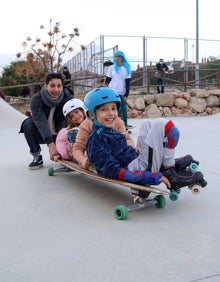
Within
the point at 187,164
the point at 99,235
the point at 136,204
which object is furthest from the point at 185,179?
the point at 99,235

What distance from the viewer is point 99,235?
8.48 feet

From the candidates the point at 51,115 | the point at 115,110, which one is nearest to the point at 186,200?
the point at 115,110

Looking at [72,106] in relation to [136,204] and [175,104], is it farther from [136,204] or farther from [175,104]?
[175,104]

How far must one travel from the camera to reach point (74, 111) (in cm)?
418

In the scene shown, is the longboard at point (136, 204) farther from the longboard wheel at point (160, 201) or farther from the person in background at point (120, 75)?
the person in background at point (120, 75)

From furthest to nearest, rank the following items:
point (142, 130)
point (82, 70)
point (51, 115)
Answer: point (82, 70) → point (51, 115) → point (142, 130)

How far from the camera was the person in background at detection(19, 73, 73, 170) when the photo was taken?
4480 mm

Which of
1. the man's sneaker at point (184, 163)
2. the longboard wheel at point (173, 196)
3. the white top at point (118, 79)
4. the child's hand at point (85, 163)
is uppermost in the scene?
the white top at point (118, 79)

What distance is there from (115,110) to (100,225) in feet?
2.84

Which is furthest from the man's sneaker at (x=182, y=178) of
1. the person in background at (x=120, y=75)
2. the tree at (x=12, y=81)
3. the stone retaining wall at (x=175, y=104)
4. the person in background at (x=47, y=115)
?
the tree at (x=12, y=81)

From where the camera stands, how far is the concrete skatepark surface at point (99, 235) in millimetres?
2090

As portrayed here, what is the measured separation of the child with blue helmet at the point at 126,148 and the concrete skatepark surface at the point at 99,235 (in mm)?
298

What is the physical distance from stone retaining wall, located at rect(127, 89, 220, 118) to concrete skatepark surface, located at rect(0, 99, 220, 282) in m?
9.36

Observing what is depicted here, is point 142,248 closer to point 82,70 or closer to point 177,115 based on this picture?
point 177,115
